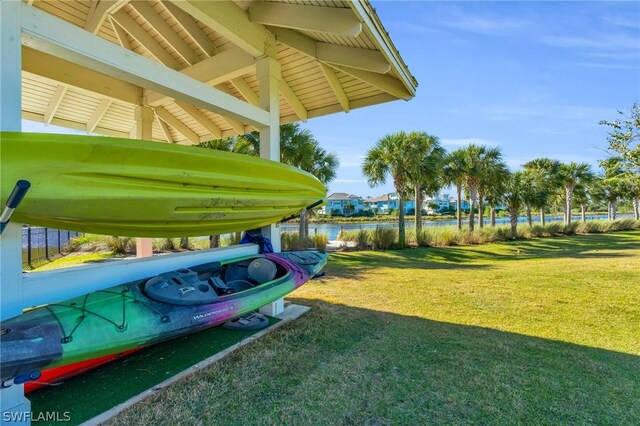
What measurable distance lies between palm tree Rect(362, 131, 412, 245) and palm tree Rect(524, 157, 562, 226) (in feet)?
40.2

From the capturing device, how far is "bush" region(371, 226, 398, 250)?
47.2 feet

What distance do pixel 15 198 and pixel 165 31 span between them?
3815 mm

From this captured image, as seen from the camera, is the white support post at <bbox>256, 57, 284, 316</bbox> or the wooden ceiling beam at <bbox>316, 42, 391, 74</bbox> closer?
the wooden ceiling beam at <bbox>316, 42, 391, 74</bbox>

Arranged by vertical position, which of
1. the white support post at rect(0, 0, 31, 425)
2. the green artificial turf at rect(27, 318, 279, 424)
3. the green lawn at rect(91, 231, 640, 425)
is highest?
the white support post at rect(0, 0, 31, 425)

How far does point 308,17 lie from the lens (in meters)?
3.42

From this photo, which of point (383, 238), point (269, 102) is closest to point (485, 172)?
point (383, 238)

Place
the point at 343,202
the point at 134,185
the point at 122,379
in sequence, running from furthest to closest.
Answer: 1. the point at 343,202
2. the point at 122,379
3. the point at 134,185

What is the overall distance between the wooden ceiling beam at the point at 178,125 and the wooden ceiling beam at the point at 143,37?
201cm

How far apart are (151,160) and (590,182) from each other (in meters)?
35.3

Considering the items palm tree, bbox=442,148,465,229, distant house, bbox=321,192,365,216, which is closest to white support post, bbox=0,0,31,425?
palm tree, bbox=442,148,465,229

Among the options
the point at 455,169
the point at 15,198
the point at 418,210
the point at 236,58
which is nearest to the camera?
the point at 15,198

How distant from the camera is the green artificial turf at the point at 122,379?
2238 mm

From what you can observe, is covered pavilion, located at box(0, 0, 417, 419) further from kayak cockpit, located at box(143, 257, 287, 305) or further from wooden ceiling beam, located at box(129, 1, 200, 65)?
kayak cockpit, located at box(143, 257, 287, 305)

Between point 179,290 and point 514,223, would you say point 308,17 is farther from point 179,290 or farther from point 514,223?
point 514,223
